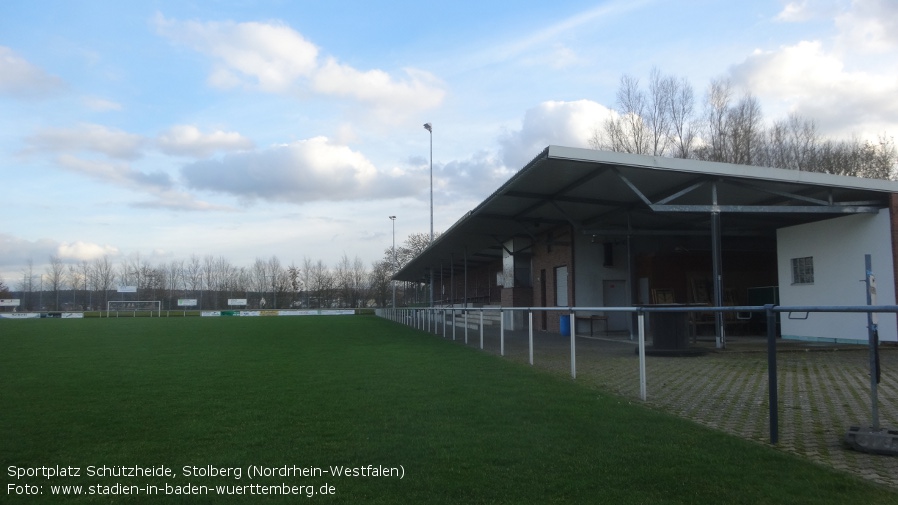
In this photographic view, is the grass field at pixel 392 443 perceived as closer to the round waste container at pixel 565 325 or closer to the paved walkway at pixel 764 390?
the paved walkway at pixel 764 390

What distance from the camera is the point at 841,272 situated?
1588 centimetres

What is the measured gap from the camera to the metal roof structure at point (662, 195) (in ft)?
45.2

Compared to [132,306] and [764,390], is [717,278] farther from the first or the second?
[132,306]

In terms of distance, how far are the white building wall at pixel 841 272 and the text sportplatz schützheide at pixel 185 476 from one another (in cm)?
1375

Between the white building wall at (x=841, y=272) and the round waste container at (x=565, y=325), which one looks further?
the round waste container at (x=565, y=325)

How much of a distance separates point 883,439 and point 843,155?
3278 centimetres

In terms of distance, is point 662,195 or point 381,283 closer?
point 662,195

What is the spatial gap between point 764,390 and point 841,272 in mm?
9185

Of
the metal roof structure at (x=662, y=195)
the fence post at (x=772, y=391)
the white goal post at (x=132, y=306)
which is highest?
the metal roof structure at (x=662, y=195)

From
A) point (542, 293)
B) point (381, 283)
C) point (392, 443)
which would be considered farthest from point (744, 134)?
point (381, 283)

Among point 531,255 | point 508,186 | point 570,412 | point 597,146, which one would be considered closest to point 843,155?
point 597,146

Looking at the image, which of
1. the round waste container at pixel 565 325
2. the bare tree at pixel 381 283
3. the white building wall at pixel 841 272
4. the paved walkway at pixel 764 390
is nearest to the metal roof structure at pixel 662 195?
the white building wall at pixel 841 272

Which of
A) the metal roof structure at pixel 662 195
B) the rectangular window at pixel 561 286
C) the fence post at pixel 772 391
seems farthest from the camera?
the rectangular window at pixel 561 286

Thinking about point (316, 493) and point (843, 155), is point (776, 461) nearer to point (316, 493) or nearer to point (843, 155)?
point (316, 493)
